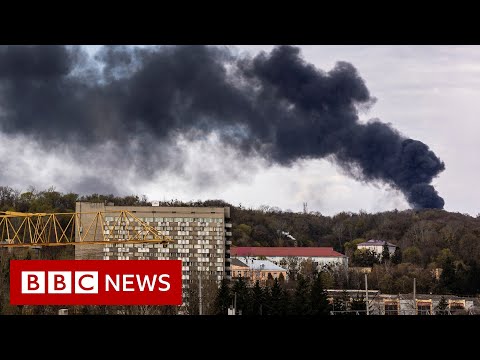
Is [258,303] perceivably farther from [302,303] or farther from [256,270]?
[256,270]

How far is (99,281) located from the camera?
782cm

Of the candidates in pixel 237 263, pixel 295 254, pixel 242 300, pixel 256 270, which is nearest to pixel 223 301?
pixel 242 300

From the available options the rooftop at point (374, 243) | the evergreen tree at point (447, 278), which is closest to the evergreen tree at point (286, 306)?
the evergreen tree at point (447, 278)

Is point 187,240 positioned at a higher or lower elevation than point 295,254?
higher

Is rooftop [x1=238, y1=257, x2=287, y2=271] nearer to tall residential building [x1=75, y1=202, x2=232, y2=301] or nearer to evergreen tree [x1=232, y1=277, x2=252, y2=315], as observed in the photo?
tall residential building [x1=75, y1=202, x2=232, y2=301]

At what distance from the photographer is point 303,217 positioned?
41.8 metres

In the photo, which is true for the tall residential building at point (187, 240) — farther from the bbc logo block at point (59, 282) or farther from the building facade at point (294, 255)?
the bbc logo block at point (59, 282)

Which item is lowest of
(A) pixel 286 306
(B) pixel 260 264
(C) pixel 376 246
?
(A) pixel 286 306

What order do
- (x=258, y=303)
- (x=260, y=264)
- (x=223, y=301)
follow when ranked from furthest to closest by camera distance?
(x=260, y=264), (x=258, y=303), (x=223, y=301)

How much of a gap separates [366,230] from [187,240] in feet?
45.4

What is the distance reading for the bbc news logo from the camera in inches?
279

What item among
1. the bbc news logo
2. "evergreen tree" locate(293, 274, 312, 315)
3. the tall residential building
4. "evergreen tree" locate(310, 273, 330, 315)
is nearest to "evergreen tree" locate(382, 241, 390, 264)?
the tall residential building

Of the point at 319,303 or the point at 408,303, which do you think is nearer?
the point at 319,303
